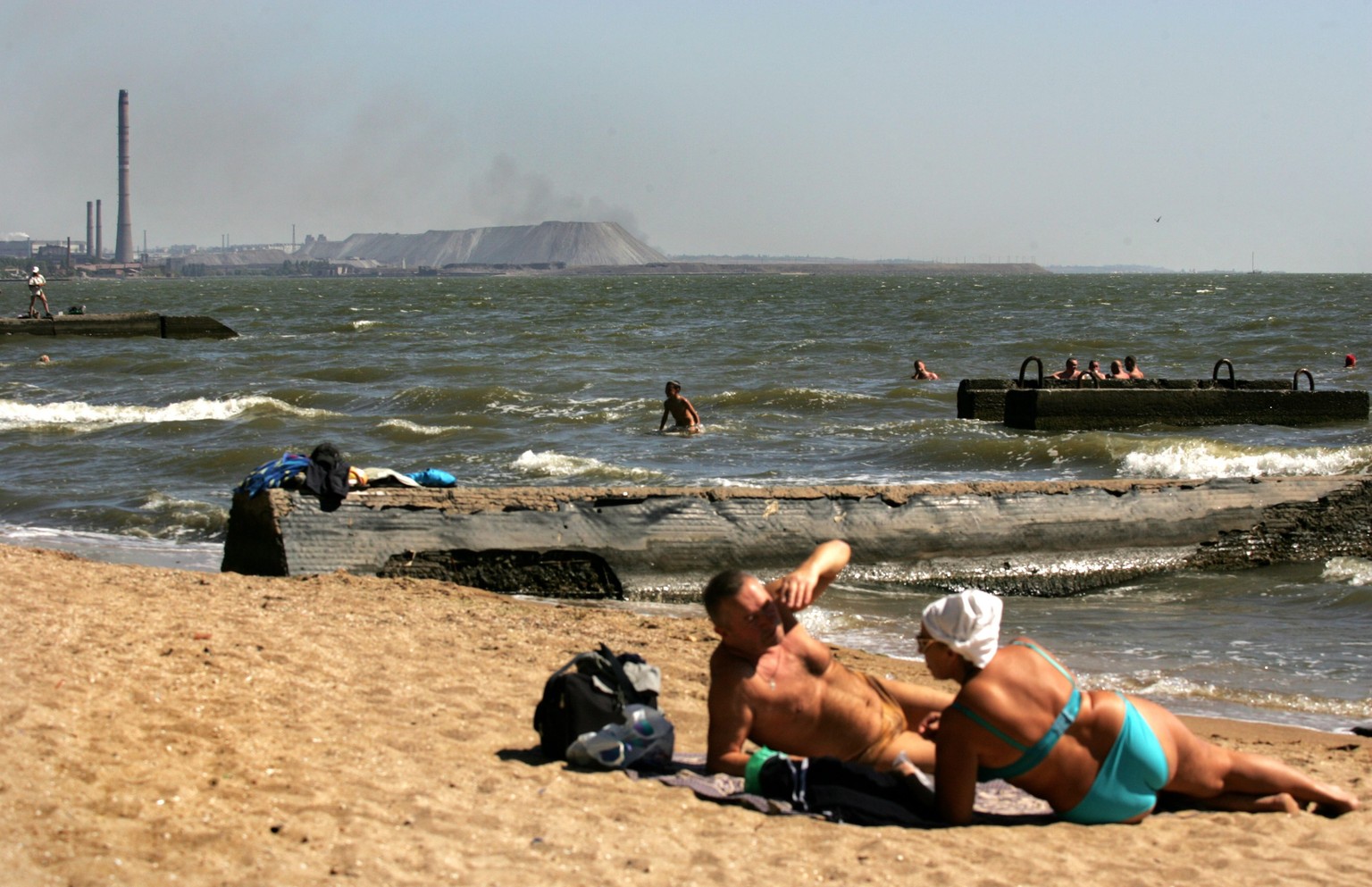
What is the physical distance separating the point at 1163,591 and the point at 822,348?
28644 millimetres

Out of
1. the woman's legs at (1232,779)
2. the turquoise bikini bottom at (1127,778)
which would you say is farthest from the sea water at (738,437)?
the turquoise bikini bottom at (1127,778)

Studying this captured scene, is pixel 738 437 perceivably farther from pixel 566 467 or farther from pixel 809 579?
pixel 809 579

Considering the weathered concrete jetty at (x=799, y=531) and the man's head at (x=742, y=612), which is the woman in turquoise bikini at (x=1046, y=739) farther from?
the weathered concrete jetty at (x=799, y=531)

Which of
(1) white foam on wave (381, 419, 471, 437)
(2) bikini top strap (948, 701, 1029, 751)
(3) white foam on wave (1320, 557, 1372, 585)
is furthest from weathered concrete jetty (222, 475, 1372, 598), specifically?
(1) white foam on wave (381, 419, 471, 437)

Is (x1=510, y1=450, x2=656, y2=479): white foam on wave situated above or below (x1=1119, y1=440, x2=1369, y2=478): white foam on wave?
below

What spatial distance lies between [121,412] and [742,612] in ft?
59.6

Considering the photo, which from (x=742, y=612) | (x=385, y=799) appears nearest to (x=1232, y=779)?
(x=742, y=612)

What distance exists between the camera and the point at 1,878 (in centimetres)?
346

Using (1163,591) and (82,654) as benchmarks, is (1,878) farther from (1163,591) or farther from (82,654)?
(1163,591)

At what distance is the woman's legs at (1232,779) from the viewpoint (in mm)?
4535

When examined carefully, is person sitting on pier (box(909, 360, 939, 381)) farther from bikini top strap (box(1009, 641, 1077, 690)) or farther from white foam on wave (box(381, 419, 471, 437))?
bikini top strap (box(1009, 641, 1077, 690))

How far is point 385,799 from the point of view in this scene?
13.8 ft

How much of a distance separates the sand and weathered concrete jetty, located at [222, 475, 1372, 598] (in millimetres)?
1903

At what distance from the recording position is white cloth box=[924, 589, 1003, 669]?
4129 mm
